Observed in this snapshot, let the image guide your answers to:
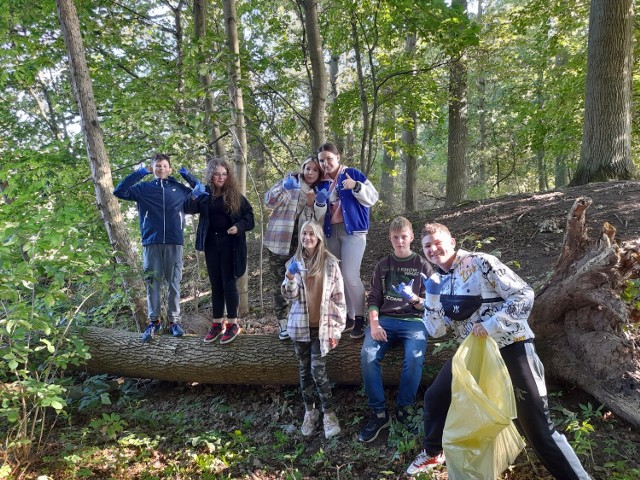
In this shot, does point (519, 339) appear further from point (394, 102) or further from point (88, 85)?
point (394, 102)

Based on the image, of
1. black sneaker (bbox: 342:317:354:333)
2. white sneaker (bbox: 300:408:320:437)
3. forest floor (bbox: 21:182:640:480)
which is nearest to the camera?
forest floor (bbox: 21:182:640:480)

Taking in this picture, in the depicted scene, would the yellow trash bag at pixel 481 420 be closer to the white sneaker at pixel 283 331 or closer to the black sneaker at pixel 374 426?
the black sneaker at pixel 374 426

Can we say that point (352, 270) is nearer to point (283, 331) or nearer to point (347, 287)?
point (347, 287)

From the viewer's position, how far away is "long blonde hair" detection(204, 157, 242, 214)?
4.14 metres

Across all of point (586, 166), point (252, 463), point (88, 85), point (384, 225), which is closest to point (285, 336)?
point (252, 463)

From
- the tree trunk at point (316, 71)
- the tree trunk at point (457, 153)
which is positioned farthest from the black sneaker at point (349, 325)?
the tree trunk at point (457, 153)

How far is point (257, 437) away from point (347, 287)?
1617 millimetres

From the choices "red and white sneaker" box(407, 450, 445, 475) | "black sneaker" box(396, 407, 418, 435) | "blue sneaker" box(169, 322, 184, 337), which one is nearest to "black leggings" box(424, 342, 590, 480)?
"red and white sneaker" box(407, 450, 445, 475)

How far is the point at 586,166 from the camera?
287 inches

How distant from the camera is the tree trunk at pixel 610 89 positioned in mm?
6746

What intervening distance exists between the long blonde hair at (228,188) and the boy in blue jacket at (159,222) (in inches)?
7.8

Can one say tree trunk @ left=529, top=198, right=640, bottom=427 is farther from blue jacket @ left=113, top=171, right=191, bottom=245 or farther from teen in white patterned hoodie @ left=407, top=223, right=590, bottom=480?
blue jacket @ left=113, top=171, right=191, bottom=245

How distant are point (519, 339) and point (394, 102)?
6.67 metres

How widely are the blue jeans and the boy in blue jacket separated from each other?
2301 millimetres
